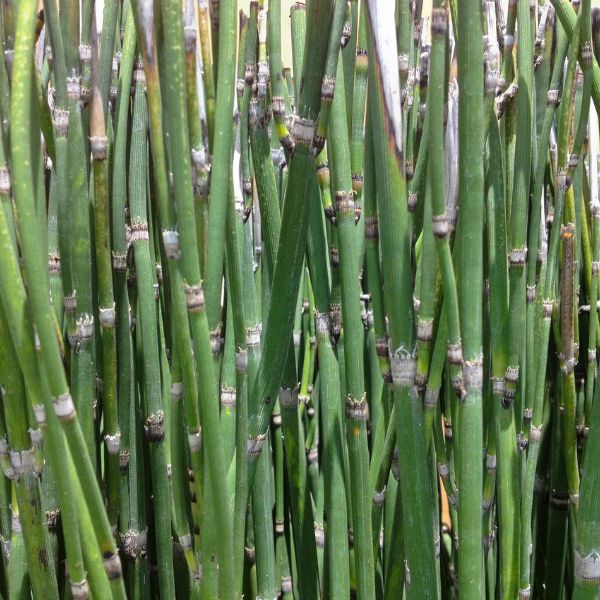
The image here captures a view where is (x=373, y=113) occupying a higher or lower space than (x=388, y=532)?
higher

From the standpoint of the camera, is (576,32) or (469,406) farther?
(576,32)

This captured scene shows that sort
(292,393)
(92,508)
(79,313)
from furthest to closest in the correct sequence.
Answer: (292,393)
(79,313)
(92,508)

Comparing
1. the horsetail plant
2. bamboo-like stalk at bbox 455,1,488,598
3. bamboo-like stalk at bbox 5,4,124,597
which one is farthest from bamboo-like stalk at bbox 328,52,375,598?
bamboo-like stalk at bbox 5,4,124,597

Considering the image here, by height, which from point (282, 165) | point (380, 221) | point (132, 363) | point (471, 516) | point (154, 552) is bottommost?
point (154, 552)

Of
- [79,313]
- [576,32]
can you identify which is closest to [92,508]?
[79,313]

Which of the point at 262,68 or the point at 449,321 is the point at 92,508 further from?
the point at 262,68

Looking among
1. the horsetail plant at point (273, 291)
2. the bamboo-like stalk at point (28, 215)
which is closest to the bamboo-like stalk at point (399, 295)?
the horsetail plant at point (273, 291)

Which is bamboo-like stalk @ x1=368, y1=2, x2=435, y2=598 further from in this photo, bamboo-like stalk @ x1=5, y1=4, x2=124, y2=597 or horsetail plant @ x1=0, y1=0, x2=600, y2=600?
bamboo-like stalk @ x1=5, y1=4, x2=124, y2=597

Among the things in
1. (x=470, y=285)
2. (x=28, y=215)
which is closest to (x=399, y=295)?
(x=470, y=285)

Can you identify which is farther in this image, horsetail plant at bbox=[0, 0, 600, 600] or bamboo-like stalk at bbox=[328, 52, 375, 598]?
bamboo-like stalk at bbox=[328, 52, 375, 598]

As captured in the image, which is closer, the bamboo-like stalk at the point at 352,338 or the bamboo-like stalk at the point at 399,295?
the bamboo-like stalk at the point at 399,295

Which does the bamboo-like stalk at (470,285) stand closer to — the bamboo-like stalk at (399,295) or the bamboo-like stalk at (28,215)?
the bamboo-like stalk at (399,295)
